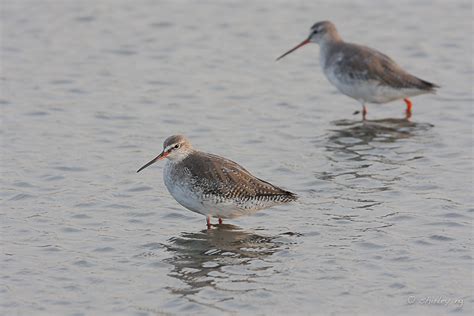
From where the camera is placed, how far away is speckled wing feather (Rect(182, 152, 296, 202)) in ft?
39.7

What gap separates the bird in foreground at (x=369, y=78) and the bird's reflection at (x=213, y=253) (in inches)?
219

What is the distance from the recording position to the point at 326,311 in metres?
9.81

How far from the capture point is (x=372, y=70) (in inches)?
682

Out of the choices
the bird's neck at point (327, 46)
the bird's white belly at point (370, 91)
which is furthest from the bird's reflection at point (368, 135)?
the bird's neck at point (327, 46)

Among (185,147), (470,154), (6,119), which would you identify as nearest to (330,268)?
(185,147)

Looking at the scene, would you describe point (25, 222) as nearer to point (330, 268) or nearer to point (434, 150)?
point (330, 268)

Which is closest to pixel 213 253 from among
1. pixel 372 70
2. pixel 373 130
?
pixel 373 130

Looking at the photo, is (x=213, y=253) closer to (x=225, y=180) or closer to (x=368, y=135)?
(x=225, y=180)

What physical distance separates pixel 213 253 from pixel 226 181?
42.0 inches

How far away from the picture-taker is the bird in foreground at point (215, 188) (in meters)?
12.1

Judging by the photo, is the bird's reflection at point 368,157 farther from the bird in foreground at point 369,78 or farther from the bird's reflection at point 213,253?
the bird's reflection at point 213,253

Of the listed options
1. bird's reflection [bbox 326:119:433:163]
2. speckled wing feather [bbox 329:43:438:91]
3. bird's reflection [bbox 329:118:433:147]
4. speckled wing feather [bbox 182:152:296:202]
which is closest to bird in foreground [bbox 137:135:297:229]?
speckled wing feather [bbox 182:152:296:202]

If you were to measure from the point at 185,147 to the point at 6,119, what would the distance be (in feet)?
16.1

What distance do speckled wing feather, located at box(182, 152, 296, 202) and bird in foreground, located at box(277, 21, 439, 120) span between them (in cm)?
543
